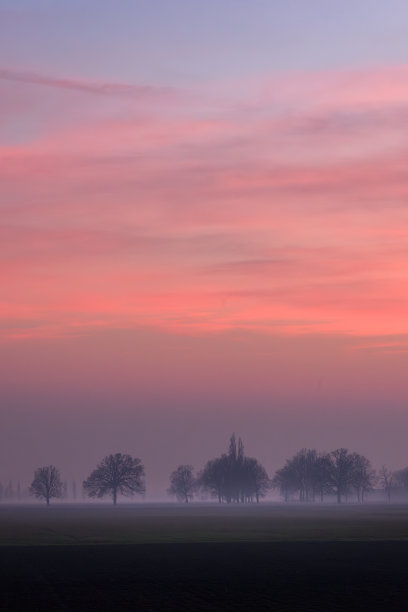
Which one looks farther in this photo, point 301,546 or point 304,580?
point 301,546

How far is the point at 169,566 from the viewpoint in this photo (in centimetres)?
4375

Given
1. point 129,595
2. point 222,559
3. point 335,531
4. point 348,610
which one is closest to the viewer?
point 348,610

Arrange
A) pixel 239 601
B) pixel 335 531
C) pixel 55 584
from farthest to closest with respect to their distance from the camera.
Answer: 1. pixel 335 531
2. pixel 55 584
3. pixel 239 601

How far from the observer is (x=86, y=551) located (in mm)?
55531

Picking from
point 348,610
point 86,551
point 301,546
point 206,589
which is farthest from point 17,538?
point 348,610

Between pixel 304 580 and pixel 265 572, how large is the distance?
3888mm

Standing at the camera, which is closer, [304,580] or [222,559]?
[304,580]

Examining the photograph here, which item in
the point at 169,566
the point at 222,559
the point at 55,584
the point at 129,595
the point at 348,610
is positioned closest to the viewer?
the point at 348,610

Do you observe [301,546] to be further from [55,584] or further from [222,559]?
[55,584]

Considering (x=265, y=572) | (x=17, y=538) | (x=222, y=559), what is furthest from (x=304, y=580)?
(x=17, y=538)

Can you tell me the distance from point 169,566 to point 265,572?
605 cm

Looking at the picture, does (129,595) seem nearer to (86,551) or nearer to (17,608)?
(17,608)

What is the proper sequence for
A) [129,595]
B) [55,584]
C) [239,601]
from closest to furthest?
[239,601], [129,595], [55,584]

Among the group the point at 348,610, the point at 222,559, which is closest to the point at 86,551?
the point at 222,559
